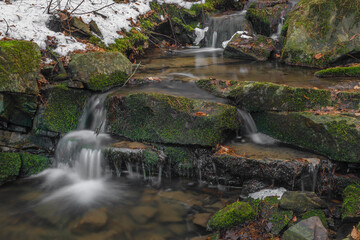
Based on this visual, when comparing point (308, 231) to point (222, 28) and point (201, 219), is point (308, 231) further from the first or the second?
point (222, 28)

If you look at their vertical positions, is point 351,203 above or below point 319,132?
below

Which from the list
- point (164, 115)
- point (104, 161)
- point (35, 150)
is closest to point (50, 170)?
point (35, 150)

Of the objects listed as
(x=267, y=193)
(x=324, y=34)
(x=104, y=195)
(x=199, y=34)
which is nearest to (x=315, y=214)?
(x=267, y=193)

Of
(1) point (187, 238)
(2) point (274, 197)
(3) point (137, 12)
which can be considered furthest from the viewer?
(3) point (137, 12)

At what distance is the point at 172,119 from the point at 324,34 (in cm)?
537

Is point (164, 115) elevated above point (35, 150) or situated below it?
above

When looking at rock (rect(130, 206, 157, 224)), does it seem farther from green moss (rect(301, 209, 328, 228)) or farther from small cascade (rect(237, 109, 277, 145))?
small cascade (rect(237, 109, 277, 145))

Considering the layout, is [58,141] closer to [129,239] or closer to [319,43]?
[129,239]

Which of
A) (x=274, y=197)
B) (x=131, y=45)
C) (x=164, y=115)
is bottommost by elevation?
(x=274, y=197)

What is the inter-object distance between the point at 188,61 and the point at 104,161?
4947 mm

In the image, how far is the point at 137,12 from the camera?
10.8 meters

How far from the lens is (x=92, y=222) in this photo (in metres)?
3.74

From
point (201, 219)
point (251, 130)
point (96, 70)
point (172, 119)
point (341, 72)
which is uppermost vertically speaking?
point (96, 70)

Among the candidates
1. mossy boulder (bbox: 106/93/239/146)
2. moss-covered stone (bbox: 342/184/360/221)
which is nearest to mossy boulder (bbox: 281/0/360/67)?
mossy boulder (bbox: 106/93/239/146)
